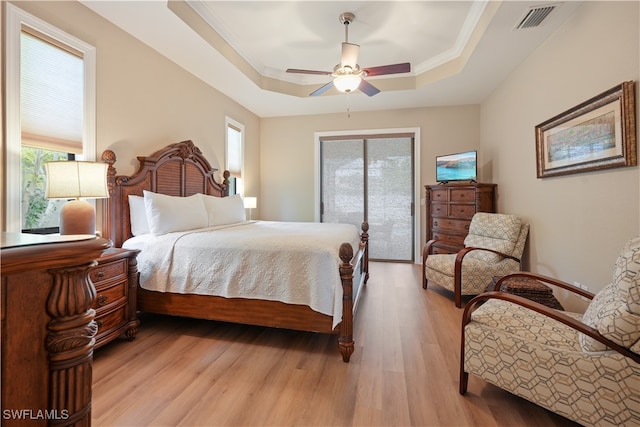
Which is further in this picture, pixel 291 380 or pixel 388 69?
pixel 388 69

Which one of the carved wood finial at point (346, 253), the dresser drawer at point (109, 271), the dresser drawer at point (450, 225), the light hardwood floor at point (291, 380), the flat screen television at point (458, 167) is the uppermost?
the flat screen television at point (458, 167)

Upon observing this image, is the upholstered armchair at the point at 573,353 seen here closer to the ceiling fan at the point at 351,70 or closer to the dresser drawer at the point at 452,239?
the ceiling fan at the point at 351,70

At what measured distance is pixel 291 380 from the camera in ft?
6.07

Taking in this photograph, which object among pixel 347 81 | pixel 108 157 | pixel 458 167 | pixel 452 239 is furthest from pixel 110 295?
pixel 458 167

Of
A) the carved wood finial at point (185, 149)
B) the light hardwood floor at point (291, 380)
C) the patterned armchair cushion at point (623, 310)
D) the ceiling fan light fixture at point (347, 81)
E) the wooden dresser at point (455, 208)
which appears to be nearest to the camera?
the patterned armchair cushion at point (623, 310)

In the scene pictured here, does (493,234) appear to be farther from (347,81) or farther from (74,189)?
(74,189)

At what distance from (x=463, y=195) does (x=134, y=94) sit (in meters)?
4.34

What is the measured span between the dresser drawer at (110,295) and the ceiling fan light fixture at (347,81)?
8.92 ft

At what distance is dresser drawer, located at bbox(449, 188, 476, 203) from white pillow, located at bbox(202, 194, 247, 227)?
3166mm

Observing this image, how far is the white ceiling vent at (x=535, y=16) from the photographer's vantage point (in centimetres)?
243

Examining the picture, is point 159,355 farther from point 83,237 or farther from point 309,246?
point 83,237

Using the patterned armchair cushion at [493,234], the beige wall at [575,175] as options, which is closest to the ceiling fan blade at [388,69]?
the beige wall at [575,175]

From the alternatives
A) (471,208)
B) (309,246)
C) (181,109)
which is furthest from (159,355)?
(471,208)

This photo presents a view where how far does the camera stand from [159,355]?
2.14m
